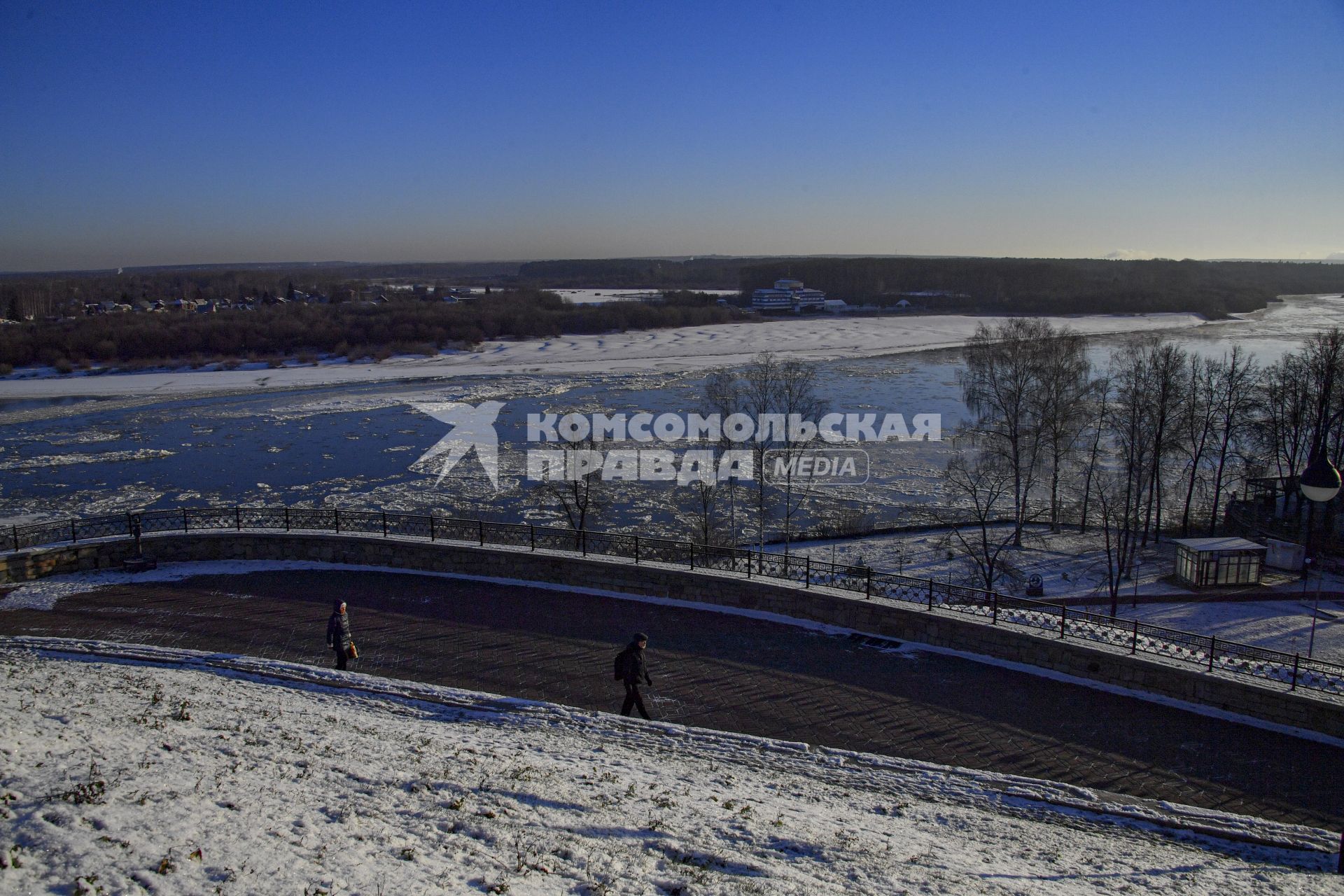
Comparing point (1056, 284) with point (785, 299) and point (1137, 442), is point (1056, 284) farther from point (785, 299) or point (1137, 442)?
point (1137, 442)

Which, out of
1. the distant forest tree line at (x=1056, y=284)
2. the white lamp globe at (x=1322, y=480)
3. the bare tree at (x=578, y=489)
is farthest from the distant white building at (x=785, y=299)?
the white lamp globe at (x=1322, y=480)

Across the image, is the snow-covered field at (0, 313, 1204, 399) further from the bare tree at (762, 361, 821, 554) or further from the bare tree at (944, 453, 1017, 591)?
the bare tree at (944, 453, 1017, 591)

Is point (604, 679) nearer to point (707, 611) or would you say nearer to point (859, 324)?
point (707, 611)

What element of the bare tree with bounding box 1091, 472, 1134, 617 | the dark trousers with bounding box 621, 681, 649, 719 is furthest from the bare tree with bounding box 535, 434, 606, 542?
the dark trousers with bounding box 621, 681, 649, 719

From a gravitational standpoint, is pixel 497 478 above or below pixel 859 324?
below

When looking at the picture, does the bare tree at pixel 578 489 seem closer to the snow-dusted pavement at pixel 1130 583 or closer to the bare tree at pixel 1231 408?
the snow-dusted pavement at pixel 1130 583

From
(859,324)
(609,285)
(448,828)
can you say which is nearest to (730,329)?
(859,324)

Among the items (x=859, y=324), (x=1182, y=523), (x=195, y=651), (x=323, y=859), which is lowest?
(x=1182, y=523)
